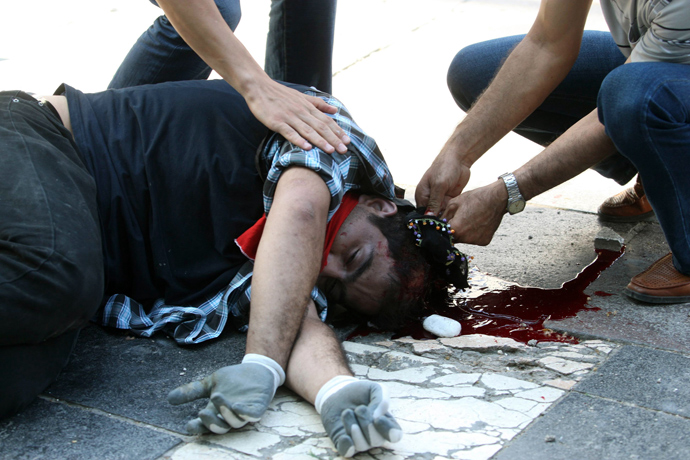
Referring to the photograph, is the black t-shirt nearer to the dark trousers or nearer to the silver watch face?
the dark trousers

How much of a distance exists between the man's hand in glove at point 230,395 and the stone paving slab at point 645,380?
818 mm

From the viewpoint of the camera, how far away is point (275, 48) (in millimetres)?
2793

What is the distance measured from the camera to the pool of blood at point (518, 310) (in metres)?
2.07

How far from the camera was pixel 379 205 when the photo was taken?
2.15m

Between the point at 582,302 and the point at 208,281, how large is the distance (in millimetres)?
1274

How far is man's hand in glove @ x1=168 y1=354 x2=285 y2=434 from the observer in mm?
1403

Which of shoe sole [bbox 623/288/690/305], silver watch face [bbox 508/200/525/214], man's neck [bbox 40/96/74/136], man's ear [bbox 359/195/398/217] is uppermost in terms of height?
man's neck [bbox 40/96/74/136]

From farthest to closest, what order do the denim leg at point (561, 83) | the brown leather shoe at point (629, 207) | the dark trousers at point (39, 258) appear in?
the brown leather shoe at point (629, 207) → the denim leg at point (561, 83) → the dark trousers at point (39, 258)

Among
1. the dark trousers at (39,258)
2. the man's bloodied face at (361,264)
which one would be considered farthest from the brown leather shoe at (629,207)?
the dark trousers at (39,258)

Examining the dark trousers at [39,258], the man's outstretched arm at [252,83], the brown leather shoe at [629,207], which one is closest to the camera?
the dark trousers at [39,258]

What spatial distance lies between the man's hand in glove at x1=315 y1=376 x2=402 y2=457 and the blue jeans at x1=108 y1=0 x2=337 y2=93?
1663mm

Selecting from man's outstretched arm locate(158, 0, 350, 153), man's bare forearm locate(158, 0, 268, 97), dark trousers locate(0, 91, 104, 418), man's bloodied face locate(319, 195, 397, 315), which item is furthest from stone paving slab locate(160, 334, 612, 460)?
man's bare forearm locate(158, 0, 268, 97)

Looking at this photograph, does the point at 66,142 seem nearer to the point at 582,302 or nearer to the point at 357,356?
the point at 357,356

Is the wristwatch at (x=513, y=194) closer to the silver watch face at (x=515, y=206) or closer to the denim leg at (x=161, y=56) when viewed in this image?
the silver watch face at (x=515, y=206)
